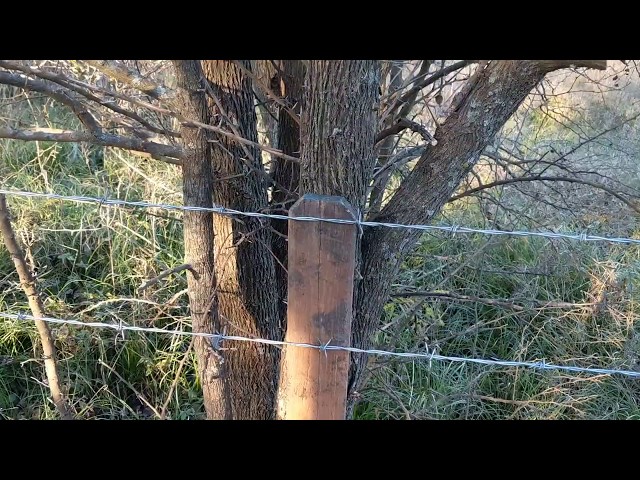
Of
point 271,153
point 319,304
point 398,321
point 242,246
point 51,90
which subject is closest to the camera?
point 319,304

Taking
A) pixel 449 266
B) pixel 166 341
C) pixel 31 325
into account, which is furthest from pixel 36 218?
pixel 449 266

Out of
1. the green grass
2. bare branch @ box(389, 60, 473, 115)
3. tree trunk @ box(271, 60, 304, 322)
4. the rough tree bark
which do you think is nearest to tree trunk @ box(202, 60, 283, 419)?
tree trunk @ box(271, 60, 304, 322)

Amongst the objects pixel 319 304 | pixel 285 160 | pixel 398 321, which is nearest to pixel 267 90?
pixel 285 160

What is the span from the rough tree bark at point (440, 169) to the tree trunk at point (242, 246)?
0.63 meters

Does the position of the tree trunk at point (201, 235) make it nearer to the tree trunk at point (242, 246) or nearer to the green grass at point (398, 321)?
the tree trunk at point (242, 246)

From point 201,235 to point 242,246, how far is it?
219 millimetres

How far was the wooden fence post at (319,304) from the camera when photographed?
1621mm

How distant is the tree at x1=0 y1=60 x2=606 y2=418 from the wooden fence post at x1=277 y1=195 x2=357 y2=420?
1.85ft

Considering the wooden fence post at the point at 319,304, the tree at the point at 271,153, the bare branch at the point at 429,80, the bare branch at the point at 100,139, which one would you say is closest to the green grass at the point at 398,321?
the tree at the point at 271,153

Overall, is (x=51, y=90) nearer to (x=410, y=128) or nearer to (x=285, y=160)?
(x=285, y=160)

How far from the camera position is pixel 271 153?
273cm

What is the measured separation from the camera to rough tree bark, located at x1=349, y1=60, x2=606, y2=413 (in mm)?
2197
